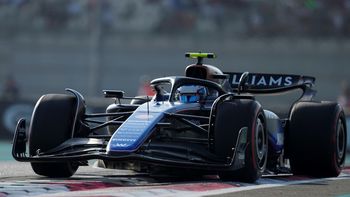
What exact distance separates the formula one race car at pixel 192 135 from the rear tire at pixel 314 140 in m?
0.01

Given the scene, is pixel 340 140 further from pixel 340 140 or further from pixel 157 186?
pixel 157 186

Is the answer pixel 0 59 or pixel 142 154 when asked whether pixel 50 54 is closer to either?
pixel 0 59

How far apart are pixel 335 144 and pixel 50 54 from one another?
22.8 metres

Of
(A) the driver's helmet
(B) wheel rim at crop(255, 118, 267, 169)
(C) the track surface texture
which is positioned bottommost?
(C) the track surface texture

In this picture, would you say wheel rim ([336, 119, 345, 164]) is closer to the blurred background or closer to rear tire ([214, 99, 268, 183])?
rear tire ([214, 99, 268, 183])

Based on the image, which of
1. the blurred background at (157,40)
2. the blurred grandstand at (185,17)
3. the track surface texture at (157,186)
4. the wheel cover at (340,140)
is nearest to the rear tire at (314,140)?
the wheel cover at (340,140)

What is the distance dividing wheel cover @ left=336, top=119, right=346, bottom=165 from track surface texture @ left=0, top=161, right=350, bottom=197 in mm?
640

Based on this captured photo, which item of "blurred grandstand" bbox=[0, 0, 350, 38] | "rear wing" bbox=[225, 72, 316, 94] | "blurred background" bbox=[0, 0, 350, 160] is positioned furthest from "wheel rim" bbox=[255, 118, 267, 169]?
"blurred grandstand" bbox=[0, 0, 350, 38]

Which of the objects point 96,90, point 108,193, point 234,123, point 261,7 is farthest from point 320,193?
point 261,7

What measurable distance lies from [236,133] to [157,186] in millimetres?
1217

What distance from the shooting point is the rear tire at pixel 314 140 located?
10.3m

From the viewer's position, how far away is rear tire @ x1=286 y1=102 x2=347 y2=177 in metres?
10.3

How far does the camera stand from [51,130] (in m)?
9.51

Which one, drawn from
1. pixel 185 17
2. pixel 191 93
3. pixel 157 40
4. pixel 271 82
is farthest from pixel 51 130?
pixel 185 17
